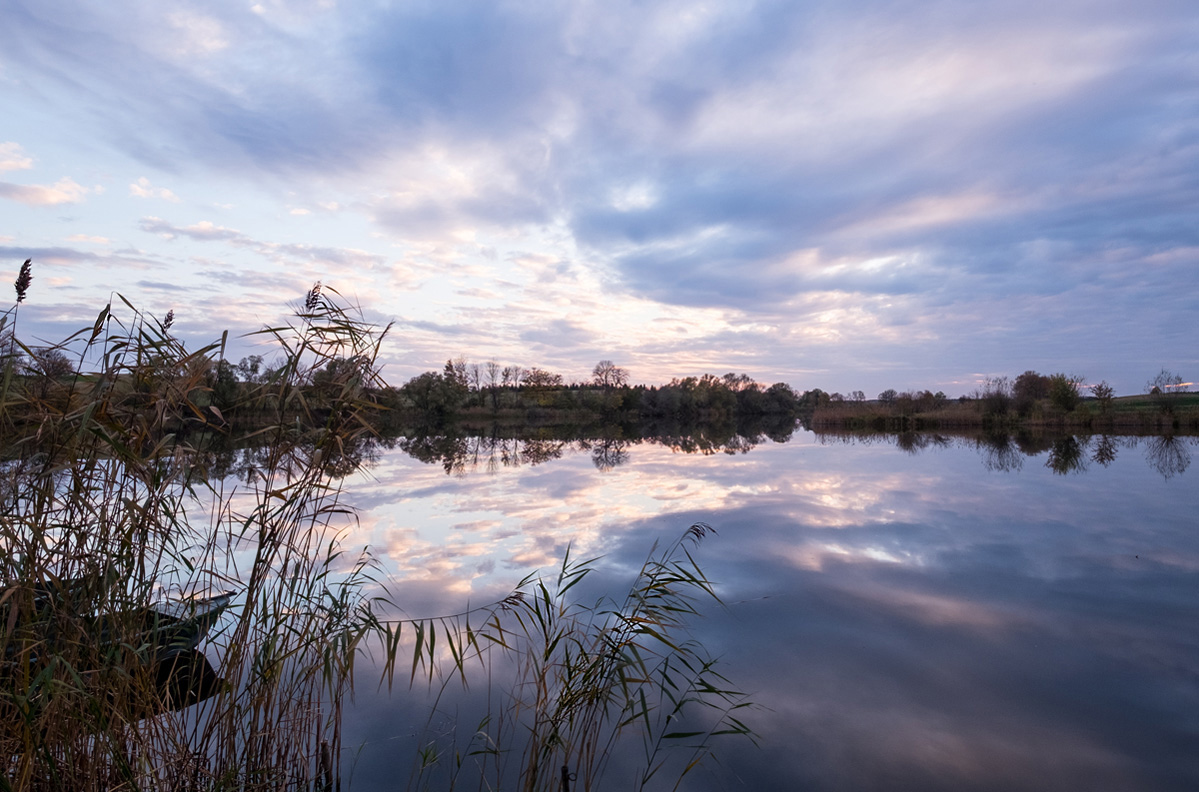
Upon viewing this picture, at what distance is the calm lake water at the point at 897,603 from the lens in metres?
3.99

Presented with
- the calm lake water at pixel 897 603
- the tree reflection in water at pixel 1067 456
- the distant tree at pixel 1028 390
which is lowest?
the calm lake water at pixel 897 603

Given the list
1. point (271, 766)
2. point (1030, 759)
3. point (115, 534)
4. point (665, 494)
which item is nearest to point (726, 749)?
point (1030, 759)

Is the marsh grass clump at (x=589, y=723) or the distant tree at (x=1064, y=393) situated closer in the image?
the marsh grass clump at (x=589, y=723)

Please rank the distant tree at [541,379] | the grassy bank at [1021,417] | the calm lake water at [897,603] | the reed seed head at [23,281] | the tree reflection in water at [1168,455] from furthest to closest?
the distant tree at [541,379] < the grassy bank at [1021,417] < the tree reflection in water at [1168,455] < the calm lake water at [897,603] < the reed seed head at [23,281]

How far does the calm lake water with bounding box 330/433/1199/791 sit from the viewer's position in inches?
157

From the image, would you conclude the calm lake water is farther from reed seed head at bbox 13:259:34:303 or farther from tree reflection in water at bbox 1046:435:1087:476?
reed seed head at bbox 13:259:34:303

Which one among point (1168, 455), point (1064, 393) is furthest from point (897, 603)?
point (1064, 393)

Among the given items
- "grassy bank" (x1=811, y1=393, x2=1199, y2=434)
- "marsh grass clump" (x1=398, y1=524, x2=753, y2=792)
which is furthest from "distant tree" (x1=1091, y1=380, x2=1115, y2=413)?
"marsh grass clump" (x1=398, y1=524, x2=753, y2=792)

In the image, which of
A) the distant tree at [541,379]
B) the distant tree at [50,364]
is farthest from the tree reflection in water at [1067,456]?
the distant tree at [541,379]

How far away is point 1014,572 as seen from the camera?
8.34 m

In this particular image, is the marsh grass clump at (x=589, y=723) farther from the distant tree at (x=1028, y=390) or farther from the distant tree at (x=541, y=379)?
the distant tree at (x=541, y=379)

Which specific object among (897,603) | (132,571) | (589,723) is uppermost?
(132,571)

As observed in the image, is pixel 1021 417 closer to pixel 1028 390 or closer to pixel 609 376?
pixel 1028 390

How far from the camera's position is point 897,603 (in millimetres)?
7090
